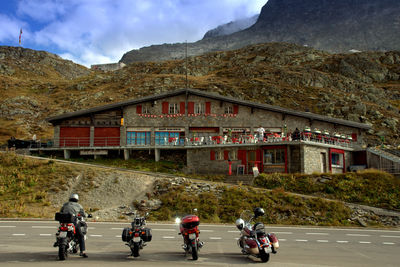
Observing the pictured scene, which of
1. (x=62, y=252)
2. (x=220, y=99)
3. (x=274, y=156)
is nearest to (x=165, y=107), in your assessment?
(x=220, y=99)

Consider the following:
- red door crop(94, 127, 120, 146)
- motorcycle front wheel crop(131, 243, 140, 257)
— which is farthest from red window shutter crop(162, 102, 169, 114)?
motorcycle front wheel crop(131, 243, 140, 257)

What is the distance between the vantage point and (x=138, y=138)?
36.6 metres

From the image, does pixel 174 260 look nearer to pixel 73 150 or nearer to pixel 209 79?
pixel 73 150

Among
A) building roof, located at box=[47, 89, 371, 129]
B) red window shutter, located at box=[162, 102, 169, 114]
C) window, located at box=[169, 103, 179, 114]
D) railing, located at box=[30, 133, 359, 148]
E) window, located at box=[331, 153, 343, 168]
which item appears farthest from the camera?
window, located at box=[169, 103, 179, 114]

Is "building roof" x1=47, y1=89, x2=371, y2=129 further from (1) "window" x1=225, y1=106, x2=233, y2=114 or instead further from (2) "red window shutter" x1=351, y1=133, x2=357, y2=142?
(2) "red window shutter" x1=351, y1=133, x2=357, y2=142

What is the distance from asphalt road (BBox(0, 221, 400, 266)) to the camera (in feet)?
28.4

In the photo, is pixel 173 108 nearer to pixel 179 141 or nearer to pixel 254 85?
pixel 179 141

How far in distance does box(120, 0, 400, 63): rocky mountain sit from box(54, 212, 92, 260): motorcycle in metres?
141

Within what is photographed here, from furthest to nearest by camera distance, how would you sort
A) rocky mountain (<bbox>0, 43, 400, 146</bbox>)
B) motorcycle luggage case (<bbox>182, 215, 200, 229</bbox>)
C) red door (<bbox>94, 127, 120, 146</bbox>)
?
1. rocky mountain (<bbox>0, 43, 400, 146</bbox>)
2. red door (<bbox>94, 127, 120, 146</bbox>)
3. motorcycle luggage case (<bbox>182, 215, 200, 229</bbox>)

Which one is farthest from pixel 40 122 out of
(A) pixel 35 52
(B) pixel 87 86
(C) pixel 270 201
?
(A) pixel 35 52

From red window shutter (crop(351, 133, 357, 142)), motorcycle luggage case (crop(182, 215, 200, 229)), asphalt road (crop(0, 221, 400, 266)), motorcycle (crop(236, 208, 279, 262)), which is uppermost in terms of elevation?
red window shutter (crop(351, 133, 357, 142))

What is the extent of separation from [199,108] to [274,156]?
1168 cm

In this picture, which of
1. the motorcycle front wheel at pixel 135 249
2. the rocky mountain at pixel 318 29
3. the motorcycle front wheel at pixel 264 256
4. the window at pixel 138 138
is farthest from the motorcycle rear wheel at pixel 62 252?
the rocky mountain at pixel 318 29

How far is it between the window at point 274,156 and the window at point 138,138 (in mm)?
13832
